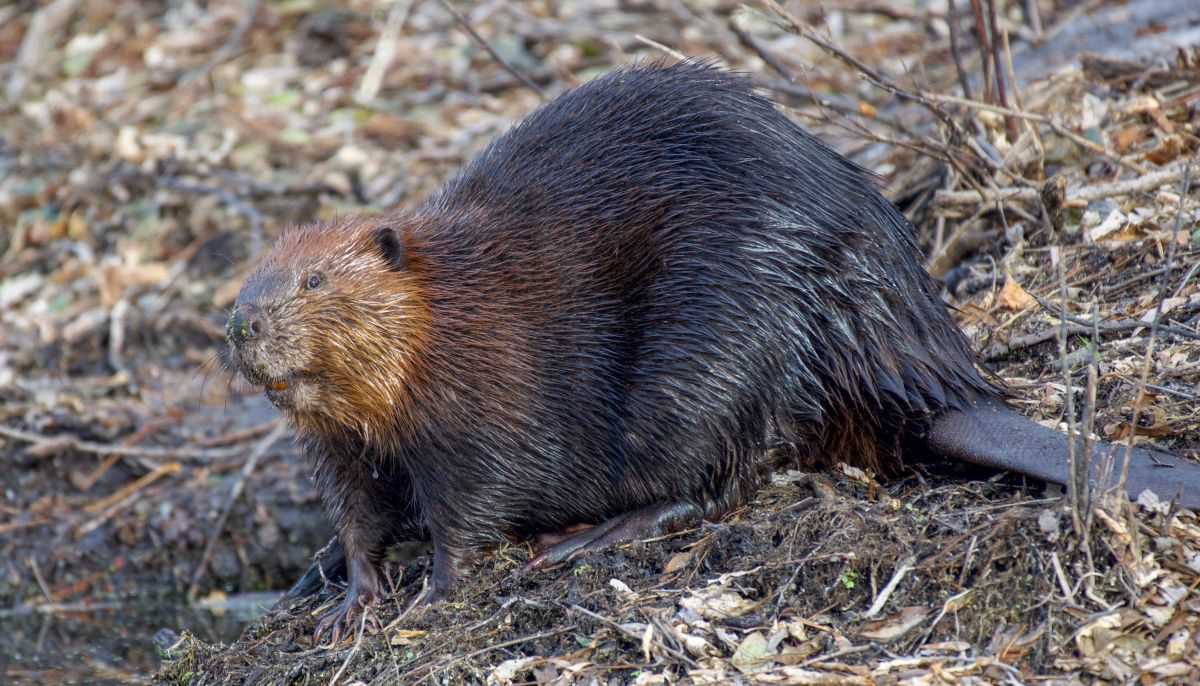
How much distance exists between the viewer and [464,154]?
7.73 meters

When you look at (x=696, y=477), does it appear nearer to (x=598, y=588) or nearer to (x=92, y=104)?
(x=598, y=588)

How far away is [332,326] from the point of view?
3.78m

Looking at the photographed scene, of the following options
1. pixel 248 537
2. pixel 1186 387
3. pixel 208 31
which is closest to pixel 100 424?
pixel 248 537

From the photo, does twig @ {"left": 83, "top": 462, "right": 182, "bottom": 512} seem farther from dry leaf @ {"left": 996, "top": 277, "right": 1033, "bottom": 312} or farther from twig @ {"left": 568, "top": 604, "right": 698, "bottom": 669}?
dry leaf @ {"left": 996, "top": 277, "right": 1033, "bottom": 312}

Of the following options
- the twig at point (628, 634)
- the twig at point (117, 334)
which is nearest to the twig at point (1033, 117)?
the twig at point (628, 634)

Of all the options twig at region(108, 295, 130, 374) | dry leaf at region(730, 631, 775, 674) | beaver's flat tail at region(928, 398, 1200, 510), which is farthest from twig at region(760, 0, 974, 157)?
twig at region(108, 295, 130, 374)

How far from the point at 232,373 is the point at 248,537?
2370 mm

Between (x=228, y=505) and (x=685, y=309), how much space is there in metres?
2.94

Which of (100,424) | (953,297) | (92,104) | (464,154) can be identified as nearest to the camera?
(953,297)

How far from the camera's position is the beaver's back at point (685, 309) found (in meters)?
3.82

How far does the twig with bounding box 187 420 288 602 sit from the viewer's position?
5836 millimetres

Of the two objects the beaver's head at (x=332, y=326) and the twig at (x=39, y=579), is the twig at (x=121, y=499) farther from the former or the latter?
the beaver's head at (x=332, y=326)

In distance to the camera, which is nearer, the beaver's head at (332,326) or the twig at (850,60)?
the beaver's head at (332,326)

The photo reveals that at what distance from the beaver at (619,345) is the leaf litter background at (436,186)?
0.18 metres
